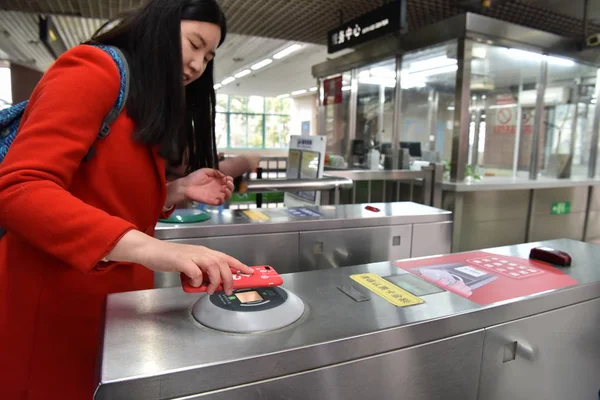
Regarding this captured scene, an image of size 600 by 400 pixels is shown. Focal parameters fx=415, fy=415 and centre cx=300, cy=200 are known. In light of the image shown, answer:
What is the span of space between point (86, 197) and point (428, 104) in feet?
16.8

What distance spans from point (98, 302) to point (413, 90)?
14.8 ft

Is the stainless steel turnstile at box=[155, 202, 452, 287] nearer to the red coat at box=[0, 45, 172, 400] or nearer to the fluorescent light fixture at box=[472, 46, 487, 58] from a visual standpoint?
the red coat at box=[0, 45, 172, 400]

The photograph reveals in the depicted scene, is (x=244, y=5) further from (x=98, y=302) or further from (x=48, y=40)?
(x=98, y=302)

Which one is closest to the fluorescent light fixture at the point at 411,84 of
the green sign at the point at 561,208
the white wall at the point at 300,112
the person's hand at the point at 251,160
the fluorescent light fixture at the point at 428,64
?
the fluorescent light fixture at the point at 428,64

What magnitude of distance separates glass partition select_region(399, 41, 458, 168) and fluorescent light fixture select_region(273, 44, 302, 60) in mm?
2738

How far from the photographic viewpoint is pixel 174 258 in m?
0.59

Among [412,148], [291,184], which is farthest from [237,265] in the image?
[412,148]

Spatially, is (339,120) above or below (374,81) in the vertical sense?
below

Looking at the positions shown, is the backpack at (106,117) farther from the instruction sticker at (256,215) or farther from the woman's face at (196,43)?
the instruction sticker at (256,215)

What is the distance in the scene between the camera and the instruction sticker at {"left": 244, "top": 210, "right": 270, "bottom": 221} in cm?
165

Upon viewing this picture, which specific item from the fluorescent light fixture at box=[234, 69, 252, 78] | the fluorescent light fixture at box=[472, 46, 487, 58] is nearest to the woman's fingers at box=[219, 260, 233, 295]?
the fluorescent light fixture at box=[472, 46, 487, 58]

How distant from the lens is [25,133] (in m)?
0.59

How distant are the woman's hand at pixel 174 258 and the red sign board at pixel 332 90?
14.5ft

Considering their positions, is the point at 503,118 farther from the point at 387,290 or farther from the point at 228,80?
the point at 228,80
